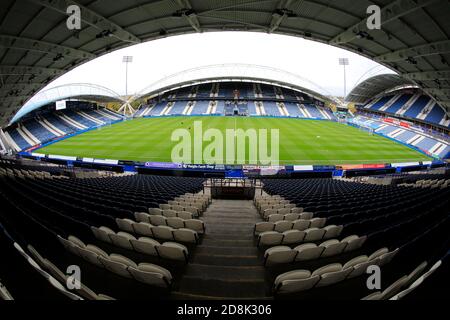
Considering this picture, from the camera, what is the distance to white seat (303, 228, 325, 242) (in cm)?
415

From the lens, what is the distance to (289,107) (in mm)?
55156

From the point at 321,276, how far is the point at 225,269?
1672mm

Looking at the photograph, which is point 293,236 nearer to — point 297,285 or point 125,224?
point 297,285

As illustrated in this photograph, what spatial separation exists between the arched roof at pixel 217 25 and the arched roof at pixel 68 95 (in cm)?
2412

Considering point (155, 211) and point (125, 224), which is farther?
point (155, 211)

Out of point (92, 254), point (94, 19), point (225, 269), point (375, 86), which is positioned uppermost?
point (375, 86)

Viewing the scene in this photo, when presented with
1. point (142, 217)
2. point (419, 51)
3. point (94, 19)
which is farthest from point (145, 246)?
point (419, 51)

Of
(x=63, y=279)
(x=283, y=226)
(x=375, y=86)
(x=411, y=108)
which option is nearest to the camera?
(x=63, y=279)

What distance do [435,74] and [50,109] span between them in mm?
61672

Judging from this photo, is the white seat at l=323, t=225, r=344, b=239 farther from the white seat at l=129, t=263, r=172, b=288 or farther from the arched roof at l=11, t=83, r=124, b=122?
the arched roof at l=11, t=83, r=124, b=122

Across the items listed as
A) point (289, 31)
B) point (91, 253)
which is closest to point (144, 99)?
point (289, 31)

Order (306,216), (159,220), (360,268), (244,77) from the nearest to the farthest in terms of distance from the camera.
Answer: (360,268) → (159,220) → (306,216) → (244,77)

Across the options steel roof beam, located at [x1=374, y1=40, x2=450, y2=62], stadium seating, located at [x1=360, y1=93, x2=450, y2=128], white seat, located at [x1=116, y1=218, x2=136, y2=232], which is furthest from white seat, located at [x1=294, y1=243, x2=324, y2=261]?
stadium seating, located at [x1=360, y1=93, x2=450, y2=128]

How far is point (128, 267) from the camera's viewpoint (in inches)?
104
